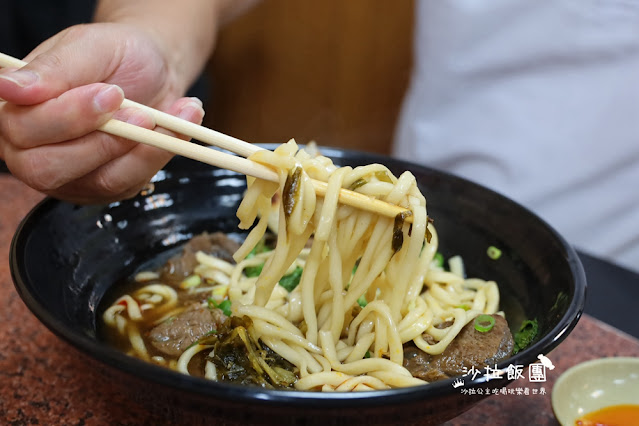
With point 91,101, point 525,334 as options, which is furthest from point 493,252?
point 91,101

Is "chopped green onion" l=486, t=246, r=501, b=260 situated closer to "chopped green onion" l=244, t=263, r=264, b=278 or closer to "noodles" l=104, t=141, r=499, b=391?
"noodles" l=104, t=141, r=499, b=391

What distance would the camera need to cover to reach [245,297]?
1749 millimetres

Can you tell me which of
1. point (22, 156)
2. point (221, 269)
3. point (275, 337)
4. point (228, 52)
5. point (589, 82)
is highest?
point (22, 156)

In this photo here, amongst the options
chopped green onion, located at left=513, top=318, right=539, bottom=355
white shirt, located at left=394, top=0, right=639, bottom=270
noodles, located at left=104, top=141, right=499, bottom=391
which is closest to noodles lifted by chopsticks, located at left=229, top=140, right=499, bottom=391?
noodles, located at left=104, top=141, right=499, bottom=391

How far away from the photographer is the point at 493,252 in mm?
1910

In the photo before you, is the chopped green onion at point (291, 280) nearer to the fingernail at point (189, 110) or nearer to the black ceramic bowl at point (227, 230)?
the black ceramic bowl at point (227, 230)

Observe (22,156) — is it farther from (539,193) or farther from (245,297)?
(539,193)

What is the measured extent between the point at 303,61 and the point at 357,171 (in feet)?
11.1

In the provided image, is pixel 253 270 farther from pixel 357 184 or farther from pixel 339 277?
pixel 357 184

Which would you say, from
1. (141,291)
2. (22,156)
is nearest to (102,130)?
(22,156)

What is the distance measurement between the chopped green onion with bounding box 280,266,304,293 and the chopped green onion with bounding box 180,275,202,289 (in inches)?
11.1

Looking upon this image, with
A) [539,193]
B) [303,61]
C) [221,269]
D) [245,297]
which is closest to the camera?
[245,297]

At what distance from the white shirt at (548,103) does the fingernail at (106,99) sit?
1.99 metres

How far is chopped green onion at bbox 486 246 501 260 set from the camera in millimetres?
1896
